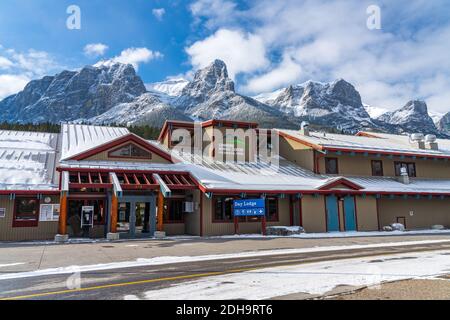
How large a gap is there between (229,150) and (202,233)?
896 centimetres

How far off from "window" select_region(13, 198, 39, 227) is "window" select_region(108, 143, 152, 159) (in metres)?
5.51

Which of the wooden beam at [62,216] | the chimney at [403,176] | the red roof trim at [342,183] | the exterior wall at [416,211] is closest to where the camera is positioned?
the wooden beam at [62,216]

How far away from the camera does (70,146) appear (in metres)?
24.8

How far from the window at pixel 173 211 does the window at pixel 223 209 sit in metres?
2.60

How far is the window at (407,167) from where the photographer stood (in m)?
31.5

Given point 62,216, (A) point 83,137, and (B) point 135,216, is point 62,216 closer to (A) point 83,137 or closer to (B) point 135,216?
(B) point 135,216

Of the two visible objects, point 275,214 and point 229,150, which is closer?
point 275,214

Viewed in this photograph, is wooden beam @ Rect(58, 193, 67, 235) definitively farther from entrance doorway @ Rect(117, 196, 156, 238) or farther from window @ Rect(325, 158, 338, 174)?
window @ Rect(325, 158, 338, 174)

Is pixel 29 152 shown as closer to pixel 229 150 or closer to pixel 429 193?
pixel 229 150

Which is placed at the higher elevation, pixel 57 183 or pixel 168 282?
pixel 57 183

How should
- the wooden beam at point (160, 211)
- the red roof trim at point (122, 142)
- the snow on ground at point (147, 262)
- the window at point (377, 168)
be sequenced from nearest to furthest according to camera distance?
the snow on ground at point (147, 262) < the wooden beam at point (160, 211) < the red roof trim at point (122, 142) < the window at point (377, 168)

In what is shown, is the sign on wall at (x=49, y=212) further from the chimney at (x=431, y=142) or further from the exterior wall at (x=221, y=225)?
the chimney at (x=431, y=142)

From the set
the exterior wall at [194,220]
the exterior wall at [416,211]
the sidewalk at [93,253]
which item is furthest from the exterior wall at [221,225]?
the exterior wall at [416,211]
